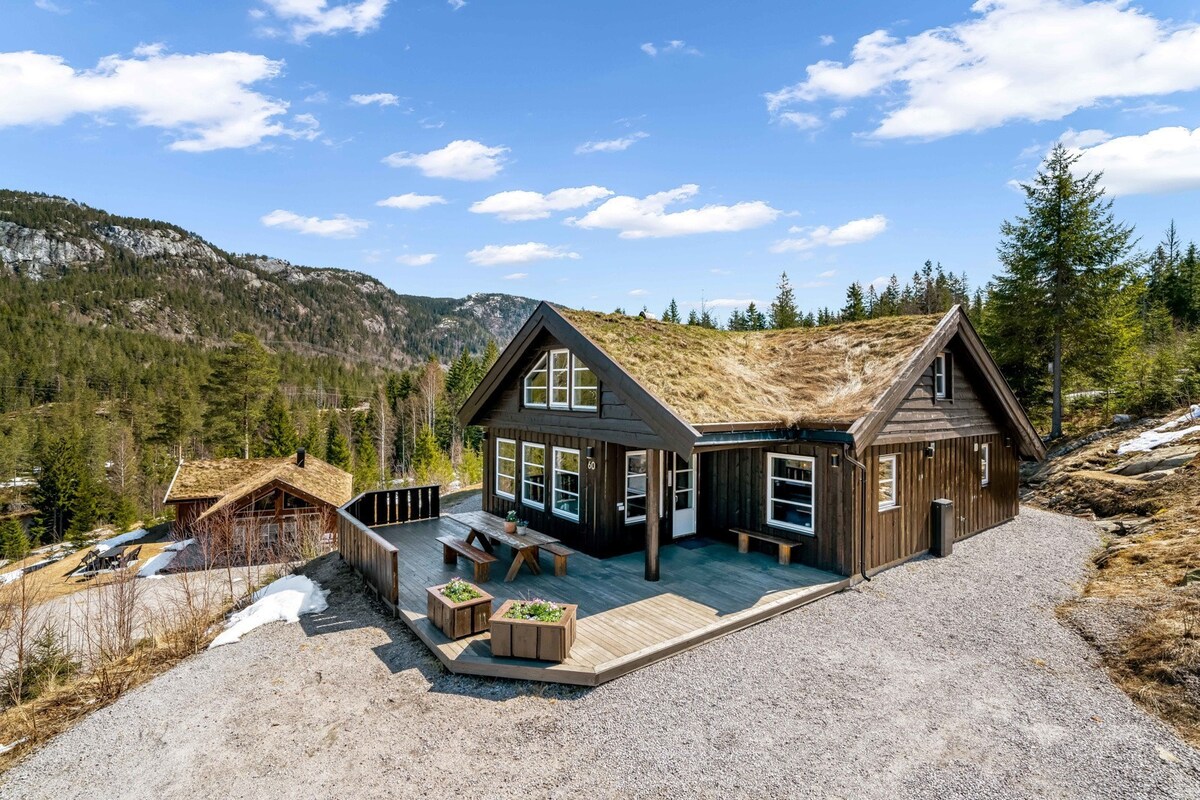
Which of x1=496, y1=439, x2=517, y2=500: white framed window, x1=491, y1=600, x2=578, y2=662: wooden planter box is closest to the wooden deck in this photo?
x1=491, y1=600, x2=578, y2=662: wooden planter box

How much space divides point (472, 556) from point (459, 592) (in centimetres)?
199

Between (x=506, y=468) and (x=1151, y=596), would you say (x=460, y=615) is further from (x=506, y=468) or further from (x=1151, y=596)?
(x=1151, y=596)

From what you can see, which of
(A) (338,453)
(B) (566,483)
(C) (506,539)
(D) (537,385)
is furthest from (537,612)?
(A) (338,453)

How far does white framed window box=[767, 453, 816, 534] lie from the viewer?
9070mm

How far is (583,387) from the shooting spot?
1013cm

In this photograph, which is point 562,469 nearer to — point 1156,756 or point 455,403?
point 1156,756

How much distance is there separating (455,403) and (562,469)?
40178 mm

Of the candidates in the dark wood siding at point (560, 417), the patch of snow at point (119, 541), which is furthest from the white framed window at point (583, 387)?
the patch of snow at point (119, 541)

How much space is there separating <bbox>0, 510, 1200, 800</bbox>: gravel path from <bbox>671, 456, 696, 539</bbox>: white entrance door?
3.47 metres

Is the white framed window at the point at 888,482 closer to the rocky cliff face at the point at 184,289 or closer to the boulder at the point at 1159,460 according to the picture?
the boulder at the point at 1159,460

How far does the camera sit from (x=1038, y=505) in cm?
1462

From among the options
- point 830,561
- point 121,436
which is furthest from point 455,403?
point 830,561

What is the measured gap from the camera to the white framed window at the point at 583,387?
9781mm

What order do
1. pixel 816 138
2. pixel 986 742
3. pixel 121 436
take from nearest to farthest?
pixel 986 742 < pixel 816 138 < pixel 121 436
